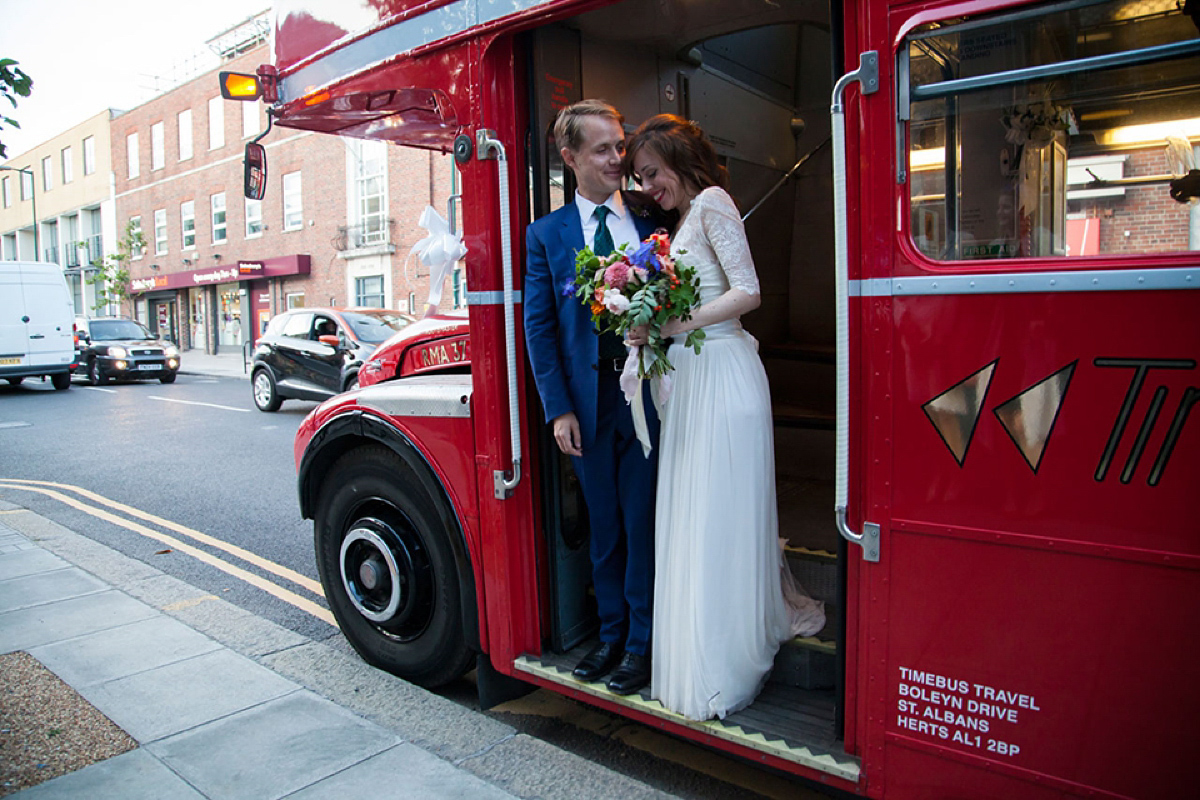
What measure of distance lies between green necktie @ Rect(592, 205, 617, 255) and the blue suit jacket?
0.20ft

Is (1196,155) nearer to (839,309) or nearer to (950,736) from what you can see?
(839,309)

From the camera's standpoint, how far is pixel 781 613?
2795 mm

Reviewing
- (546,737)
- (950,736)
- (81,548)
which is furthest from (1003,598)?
(81,548)

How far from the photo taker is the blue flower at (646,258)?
2.48m

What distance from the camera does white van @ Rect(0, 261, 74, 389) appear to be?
16547mm

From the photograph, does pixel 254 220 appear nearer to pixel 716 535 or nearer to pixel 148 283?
pixel 148 283

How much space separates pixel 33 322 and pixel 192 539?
13760 millimetres

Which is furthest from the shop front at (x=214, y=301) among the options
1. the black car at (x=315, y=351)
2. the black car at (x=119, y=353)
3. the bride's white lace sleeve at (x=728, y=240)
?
the bride's white lace sleeve at (x=728, y=240)

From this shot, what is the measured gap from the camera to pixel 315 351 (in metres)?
12.6

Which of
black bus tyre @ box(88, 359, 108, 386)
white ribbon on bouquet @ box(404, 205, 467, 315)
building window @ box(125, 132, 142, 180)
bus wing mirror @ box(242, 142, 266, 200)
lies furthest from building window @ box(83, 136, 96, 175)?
white ribbon on bouquet @ box(404, 205, 467, 315)

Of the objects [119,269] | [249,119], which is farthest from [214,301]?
[119,269]

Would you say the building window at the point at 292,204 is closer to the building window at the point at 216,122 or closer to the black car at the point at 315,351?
the building window at the point at 216,122

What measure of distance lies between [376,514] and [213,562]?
2.84 m

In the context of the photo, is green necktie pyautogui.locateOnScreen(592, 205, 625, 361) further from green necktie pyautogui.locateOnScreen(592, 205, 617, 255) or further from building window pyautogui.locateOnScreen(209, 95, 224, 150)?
building window pyautogui.locateOnScreen(209, 95, 224, 150)
